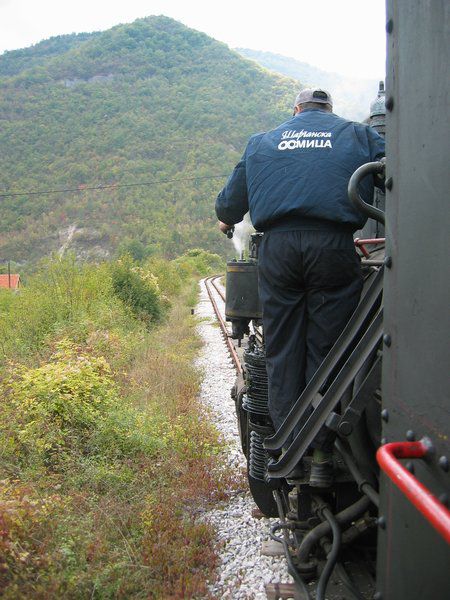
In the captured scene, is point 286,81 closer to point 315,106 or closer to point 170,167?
point 170,167

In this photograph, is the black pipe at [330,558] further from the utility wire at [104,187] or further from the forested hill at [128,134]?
the utility wire at [104,187]

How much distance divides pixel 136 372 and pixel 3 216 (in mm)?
66266

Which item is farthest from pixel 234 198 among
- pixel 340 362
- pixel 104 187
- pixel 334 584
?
pixel 104 187

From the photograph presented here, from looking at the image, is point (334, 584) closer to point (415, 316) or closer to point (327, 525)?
point (327, 525)

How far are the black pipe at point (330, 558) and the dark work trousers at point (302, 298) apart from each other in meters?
0.33

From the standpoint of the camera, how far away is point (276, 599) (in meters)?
2.90

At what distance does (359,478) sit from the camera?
229cm

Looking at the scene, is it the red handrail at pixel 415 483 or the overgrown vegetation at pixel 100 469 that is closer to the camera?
the red handrail at pixel 415 483

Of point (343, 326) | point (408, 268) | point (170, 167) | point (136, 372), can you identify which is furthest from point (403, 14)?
point (170, 167)

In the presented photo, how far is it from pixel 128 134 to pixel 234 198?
94.6 m

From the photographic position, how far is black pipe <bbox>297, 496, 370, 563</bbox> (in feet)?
8.14

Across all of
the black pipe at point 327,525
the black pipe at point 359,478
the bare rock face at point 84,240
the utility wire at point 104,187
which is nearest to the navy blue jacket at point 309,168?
the black pipe at point 359,478

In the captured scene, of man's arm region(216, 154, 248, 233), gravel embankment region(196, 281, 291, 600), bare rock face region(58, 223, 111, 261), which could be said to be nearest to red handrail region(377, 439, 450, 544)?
man's arm region(216, 154, 248, 233)

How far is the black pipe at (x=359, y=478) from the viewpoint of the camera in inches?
83.7
